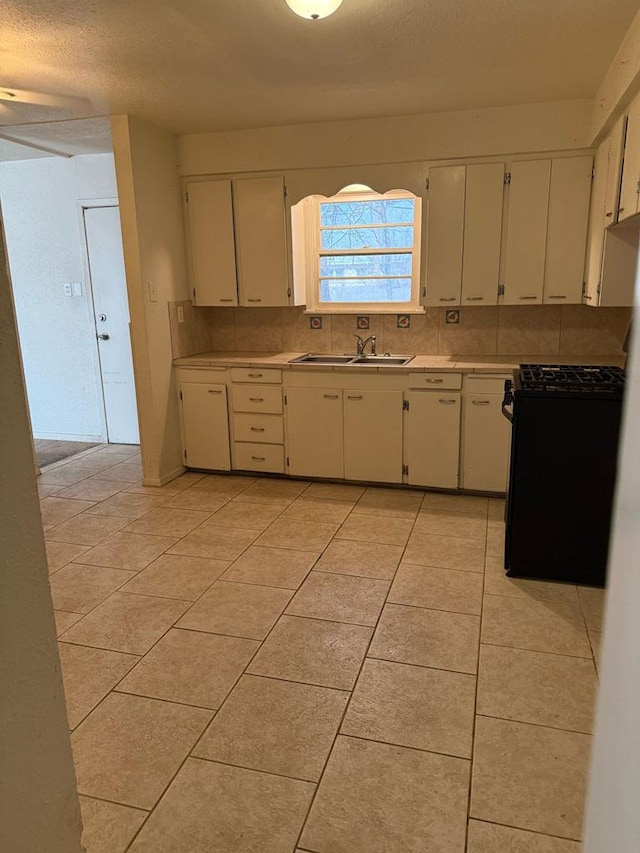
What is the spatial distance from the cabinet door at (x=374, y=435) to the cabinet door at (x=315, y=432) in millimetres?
75

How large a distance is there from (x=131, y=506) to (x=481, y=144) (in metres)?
3.34

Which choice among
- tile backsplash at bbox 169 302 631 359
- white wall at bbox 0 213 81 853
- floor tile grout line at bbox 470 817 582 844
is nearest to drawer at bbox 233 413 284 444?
tile backsplash at bbox 169 302 631 359

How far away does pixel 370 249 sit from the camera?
15.2 ft

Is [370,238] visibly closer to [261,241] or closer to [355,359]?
[261,241]

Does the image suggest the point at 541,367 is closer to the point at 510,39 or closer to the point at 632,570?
the point at 510,39

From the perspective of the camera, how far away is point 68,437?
5.79m

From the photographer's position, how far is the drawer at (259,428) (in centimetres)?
449

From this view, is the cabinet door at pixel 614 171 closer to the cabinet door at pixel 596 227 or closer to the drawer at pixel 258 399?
the cabinet door at pixel 596 227

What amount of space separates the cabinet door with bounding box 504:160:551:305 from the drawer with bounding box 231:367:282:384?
169 cm

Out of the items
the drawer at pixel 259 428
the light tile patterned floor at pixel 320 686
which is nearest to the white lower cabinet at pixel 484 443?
the light tile patterned floor at pixel 320 686

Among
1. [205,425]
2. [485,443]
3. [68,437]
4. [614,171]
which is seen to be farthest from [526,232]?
[68,437]

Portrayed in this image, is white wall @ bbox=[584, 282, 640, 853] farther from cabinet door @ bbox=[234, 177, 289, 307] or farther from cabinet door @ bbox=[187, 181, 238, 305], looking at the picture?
cabinet door @ bbox=[187, 181, 238, 305]

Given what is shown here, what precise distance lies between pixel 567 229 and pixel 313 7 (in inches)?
93.4

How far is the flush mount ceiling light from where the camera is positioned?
2.18 meters
